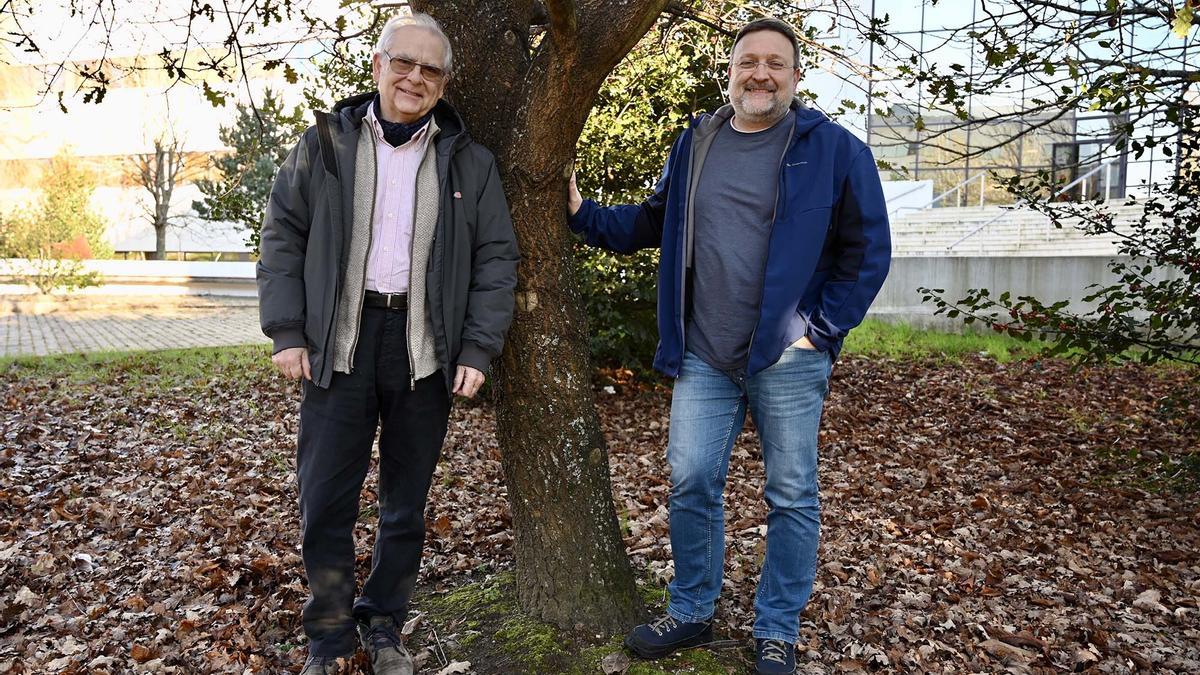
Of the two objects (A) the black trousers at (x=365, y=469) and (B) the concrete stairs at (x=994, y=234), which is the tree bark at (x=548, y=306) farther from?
(B) the concrete stairs at (x=994, y=234)

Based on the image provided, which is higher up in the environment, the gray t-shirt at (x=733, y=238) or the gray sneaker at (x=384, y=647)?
the gray t-shirt at (x=733, y=238)

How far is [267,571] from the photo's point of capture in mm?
4281

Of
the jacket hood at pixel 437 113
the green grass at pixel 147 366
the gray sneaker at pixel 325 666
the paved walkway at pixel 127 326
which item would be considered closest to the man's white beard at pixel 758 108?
the jacket hood at pixel 437 113

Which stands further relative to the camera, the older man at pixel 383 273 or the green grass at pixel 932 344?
the green grass at pixel 932 344

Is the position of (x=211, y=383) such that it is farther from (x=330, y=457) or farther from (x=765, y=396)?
(x=765, y=396)

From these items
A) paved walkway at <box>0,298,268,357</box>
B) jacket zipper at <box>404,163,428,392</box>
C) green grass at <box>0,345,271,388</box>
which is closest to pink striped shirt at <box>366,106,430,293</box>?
jacket zipper at <box>404,163,428,392</box>

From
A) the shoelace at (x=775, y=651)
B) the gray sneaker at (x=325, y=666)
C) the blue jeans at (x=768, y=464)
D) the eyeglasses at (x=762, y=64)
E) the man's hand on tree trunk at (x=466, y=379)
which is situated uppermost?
the eyeglasses at (x=762, y=64)

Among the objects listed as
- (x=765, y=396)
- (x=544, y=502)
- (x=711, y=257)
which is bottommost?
(x=544, y=502)

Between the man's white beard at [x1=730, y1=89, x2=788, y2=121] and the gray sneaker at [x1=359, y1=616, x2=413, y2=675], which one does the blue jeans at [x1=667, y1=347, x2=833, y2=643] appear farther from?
the gray sneaker at [x1=359, y1=616, x2=413, y2=675]

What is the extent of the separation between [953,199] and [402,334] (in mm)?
27405

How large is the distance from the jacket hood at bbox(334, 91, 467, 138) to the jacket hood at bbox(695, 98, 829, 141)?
2.83ft

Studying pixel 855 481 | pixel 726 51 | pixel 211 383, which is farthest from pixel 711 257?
pixel 211 383

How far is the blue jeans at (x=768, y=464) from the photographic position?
10.3 ft

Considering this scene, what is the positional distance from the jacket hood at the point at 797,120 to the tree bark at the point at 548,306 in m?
0.40
